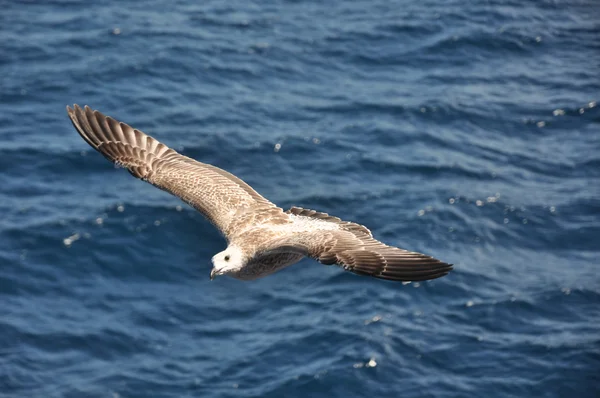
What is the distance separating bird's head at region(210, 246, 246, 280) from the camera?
45.1ft

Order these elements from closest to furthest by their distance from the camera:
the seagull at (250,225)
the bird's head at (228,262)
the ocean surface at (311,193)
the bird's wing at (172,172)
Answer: the seagull at (250,225), the bird's head at (228,262), the bird's wing at (172,172), the ocean surface at (311,193)

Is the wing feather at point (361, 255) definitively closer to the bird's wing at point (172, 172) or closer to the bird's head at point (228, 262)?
the bird's head at point (228, 262)

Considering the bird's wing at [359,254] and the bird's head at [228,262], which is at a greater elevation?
the bird's wing at [359,254]

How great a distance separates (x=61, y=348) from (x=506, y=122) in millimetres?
14675

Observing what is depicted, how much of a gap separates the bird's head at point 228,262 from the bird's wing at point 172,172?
990mm

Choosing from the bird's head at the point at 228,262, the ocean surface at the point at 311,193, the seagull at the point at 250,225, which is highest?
the seagull at the point at 250,225

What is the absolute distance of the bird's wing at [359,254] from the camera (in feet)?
38.7

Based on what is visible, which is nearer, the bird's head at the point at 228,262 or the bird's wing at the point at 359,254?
the bird's wing at the point at 359,254

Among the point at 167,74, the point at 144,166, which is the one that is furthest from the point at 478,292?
the point at 167,74

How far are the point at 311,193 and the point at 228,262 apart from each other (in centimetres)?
1056

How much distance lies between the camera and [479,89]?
29.8 m

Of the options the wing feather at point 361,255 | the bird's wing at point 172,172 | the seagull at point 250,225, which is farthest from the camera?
the bird's wing at point 172,172

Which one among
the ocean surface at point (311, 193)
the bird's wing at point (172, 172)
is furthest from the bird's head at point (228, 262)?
the ocean surface at point (311, 193)

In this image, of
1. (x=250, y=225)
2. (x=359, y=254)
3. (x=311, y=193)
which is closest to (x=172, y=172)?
(x=250, y=225)
